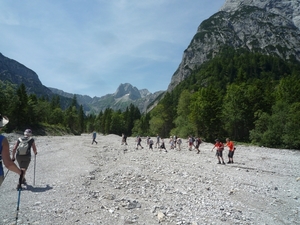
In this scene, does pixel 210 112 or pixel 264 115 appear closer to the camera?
pixel 264 115

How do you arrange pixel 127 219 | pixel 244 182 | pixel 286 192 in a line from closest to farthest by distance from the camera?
pixel 127 219 < pixel 286 192 < pixel 244 182

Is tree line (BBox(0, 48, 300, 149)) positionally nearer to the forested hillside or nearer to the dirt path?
the forested hillside

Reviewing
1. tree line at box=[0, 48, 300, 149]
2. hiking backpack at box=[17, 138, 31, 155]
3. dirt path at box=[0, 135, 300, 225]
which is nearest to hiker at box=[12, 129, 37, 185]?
hiking backpack at box=[17, 138, 31, 155]

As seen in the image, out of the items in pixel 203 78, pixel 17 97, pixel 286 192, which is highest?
pixel 203 78

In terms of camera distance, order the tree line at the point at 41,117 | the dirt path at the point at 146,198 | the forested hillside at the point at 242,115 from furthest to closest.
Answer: the tree line at the point at 41,117 → the forested hillside at the point at 242,115 → the dirt path at the point at 146,198

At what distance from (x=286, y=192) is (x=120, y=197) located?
37.5ft

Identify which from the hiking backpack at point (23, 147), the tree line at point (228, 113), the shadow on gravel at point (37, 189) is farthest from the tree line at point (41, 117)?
the hiking backpack at point (23, 147)

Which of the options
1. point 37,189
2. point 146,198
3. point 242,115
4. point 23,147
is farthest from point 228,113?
point 23,147

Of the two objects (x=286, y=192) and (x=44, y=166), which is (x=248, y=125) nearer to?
(x=286, y=192)

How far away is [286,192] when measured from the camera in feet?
45.4

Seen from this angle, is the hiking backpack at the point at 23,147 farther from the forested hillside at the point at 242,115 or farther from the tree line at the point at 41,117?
the tree line at the point at 41,117

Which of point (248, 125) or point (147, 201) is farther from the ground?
point (248, 125)

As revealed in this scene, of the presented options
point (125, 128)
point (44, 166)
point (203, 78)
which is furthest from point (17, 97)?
point (203, 78)

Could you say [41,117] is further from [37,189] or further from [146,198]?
[146,198]
